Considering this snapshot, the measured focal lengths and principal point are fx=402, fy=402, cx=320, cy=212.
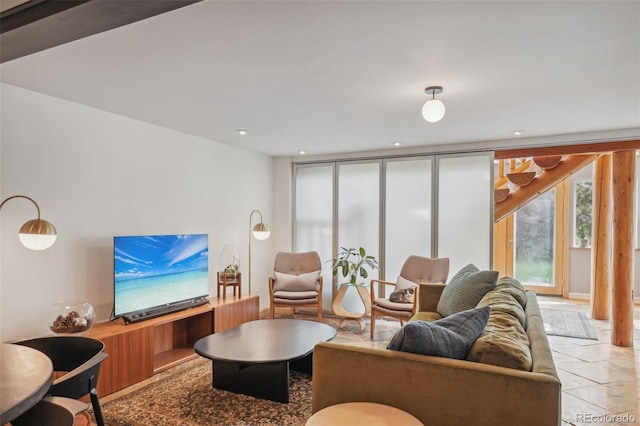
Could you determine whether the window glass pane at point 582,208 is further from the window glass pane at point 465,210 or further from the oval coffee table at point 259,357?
the oval coffee table at point 259,357

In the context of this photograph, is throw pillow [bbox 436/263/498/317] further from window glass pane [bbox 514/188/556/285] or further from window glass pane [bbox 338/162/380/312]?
window glass pane [bbox 514/188/556/285]

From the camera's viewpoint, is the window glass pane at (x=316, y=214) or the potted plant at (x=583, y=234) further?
the potted plant at (x=583, y=234)

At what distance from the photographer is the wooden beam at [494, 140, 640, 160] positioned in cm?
445

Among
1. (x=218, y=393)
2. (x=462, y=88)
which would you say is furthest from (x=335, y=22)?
(x=218, y=393)

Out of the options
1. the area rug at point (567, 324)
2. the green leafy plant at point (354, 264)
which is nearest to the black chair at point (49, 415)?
the green leafy plant at point (354, 264)

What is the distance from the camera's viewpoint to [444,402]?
176 cm

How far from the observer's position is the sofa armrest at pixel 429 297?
400 cm

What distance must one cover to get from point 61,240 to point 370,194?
3791mm

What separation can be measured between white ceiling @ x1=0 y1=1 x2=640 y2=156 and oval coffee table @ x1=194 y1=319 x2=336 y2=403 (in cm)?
197

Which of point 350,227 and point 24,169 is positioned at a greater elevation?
point 24,169

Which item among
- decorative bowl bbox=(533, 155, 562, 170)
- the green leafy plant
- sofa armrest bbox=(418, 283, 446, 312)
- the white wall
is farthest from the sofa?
decorative bowl bbox=(533, 155, 562, 170)

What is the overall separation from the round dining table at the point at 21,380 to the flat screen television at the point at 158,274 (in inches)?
80.2

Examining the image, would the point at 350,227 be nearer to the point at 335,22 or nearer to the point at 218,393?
the point at 218,393

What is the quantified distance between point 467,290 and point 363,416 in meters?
1.89
